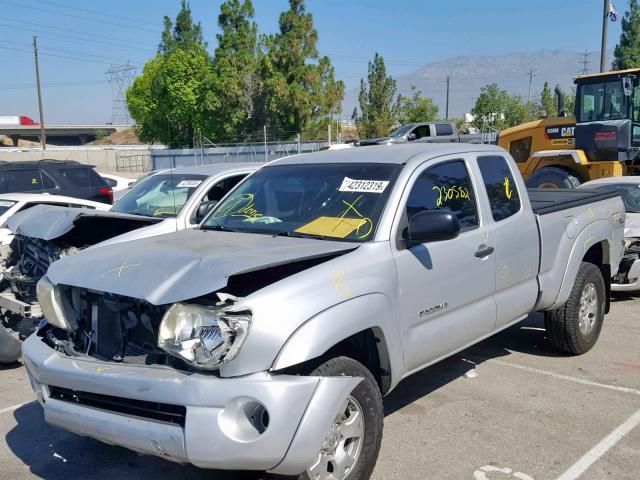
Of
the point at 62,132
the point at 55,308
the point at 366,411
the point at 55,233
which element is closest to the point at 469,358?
the point at 366,411

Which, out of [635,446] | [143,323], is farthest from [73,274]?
[635,446]

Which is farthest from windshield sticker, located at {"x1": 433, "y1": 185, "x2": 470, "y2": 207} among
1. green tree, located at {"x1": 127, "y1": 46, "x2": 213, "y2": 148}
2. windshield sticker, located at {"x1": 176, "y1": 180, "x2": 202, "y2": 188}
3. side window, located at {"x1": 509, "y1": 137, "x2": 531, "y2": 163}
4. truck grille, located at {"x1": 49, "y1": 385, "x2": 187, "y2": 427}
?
green tree, located at {"x1": 127, "y1": 46, "x2": 213, "y2": 148}

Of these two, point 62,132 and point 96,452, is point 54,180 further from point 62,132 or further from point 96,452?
point 62,132

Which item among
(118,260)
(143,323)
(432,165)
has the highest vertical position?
(432,165)

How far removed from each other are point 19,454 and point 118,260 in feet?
5.49

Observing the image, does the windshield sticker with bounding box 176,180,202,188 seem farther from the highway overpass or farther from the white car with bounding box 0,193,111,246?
the highway overpass

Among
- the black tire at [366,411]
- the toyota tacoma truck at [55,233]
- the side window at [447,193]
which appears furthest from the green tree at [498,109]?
the black tire at [366,411]

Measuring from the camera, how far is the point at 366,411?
11.8 ft

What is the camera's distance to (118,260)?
12.4ft

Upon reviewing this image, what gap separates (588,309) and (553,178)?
353 inches

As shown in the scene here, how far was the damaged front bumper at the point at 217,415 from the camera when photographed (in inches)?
120

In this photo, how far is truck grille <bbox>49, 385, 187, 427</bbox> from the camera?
3189mm

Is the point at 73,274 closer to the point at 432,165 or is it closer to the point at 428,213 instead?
the point at 428,213

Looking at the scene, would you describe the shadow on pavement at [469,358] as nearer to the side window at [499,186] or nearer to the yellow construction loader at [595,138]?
the side window at [499,186]
